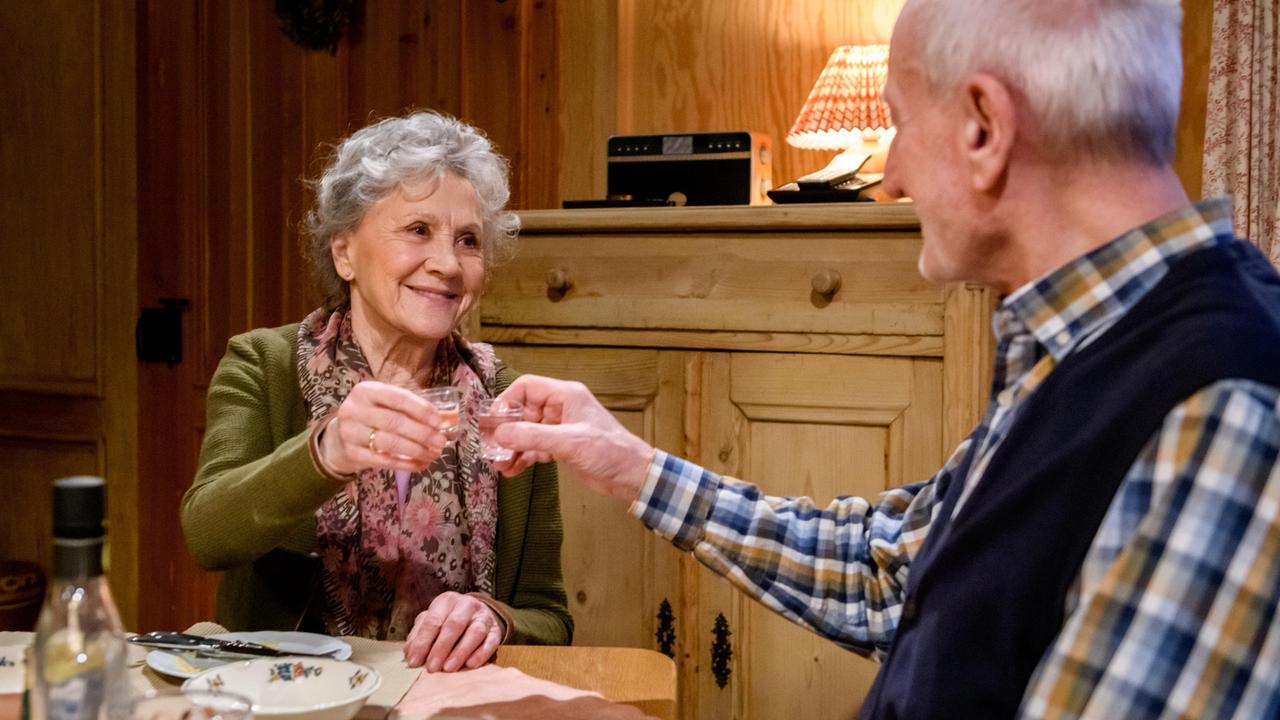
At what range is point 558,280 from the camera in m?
2.58

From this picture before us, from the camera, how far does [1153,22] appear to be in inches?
37.0

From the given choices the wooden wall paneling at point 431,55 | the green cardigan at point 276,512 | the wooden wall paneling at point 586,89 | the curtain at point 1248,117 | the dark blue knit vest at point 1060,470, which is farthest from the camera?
the wooden wall paneling at point 431,55

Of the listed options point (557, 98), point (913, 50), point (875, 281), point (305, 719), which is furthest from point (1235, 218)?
point (305, 719)

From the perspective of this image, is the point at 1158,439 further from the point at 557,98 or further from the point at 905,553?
the point at 557,98

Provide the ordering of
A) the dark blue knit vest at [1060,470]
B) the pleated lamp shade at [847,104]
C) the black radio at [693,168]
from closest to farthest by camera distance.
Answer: the dark blue knit vest at [1060,470] < the black radio at [693,168] < the pleated lamp shade at [847,104]

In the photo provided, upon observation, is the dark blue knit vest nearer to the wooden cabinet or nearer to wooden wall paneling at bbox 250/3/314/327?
the wooden cabinet

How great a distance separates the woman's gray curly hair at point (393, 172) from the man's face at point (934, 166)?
95 cm

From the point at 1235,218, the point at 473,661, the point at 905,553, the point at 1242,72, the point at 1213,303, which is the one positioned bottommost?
the point at 473,661

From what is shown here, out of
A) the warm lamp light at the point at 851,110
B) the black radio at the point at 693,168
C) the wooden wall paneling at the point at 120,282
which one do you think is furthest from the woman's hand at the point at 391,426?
the wooden wall paneling at the point at 120,282

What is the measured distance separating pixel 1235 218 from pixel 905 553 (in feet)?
5.76

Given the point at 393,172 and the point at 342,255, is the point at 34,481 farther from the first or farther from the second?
the point at 393,172

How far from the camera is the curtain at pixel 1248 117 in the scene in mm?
2635

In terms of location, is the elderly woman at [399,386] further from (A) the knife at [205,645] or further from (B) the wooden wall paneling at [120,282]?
(B) the wooden wall paneling at [120,282]

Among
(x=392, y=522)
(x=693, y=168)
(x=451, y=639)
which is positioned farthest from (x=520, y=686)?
(x=693, y=168)
